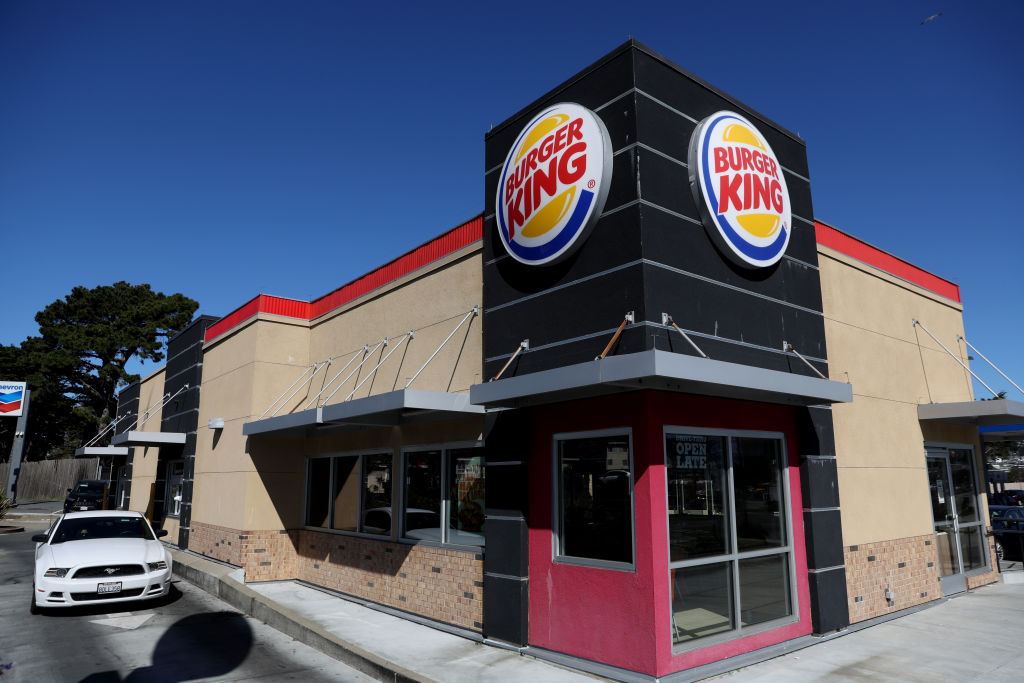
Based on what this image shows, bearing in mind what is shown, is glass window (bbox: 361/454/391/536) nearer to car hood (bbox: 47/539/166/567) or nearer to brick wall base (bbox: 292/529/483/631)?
brick wall base (bbox: 292/529/483/631)

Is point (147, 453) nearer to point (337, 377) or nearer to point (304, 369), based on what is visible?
point (304, 369)

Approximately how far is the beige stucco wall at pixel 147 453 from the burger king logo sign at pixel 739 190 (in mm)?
18999

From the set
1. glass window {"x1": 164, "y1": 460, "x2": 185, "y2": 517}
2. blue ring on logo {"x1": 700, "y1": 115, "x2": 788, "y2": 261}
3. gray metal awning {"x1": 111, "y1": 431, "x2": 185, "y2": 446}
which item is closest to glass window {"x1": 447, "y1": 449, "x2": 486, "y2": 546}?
blue ring on logo {"x1": 700, "y1": 115, "x2": 788, "y2": 261}

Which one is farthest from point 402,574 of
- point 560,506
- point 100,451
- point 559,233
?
point 100,451

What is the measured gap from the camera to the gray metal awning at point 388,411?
8695mm

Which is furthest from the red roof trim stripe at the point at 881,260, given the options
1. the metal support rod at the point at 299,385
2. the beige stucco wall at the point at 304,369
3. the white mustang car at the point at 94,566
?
the white mustang car at the point at 94,566

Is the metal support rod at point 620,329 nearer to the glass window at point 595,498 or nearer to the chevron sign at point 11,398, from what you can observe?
the glass window at point 595,498

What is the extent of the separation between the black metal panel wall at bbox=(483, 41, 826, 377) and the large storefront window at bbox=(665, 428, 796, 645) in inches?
46.5

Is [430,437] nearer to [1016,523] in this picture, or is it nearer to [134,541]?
[134,541]

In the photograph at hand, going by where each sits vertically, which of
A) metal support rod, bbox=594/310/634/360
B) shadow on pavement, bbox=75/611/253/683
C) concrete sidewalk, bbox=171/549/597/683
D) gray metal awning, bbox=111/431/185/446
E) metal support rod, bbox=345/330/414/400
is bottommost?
shadow on pavement, bbox=75/611/253/683

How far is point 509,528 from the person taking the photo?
27.9 feet

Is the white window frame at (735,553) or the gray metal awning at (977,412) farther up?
the gray metal awning at (977,412)

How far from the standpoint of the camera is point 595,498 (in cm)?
764

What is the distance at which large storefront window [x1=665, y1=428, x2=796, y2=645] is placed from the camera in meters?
7.32
